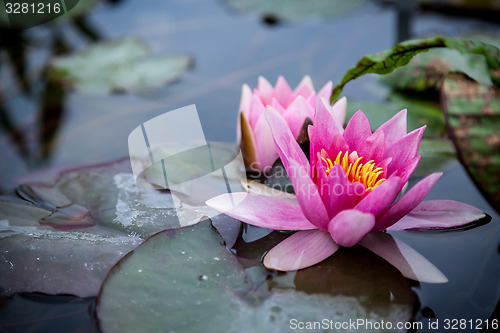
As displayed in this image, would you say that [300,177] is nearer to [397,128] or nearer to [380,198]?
[380,198]

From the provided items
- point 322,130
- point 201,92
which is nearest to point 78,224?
point 322,130

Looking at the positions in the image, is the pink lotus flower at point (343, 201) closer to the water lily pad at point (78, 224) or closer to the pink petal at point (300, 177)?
the pink petal at point (300, 177)

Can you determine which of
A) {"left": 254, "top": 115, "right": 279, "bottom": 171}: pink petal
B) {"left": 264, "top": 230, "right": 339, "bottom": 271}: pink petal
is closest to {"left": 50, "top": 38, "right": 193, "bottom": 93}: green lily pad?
{"left": 254, "top": 115, "right": 279, "bottom": 171}: pink petal

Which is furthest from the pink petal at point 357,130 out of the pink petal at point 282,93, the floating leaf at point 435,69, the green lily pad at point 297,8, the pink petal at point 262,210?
the green lily pad at point 297,8

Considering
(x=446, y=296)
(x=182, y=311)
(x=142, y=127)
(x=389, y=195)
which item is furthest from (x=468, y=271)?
(x=142, y=127)

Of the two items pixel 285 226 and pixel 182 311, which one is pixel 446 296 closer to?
pixel 285 226

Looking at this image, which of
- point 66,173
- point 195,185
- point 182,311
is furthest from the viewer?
point 66,173
